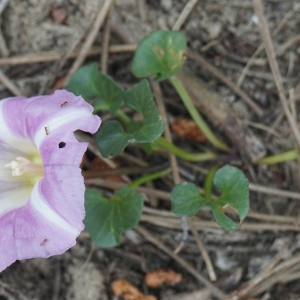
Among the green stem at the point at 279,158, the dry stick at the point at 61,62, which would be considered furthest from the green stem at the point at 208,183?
the dry stick at the point at 61,62

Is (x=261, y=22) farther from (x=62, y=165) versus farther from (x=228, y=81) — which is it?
(x=62, y=165)

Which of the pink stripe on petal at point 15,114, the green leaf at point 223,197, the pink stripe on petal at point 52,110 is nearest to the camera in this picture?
the pink stripe on petal at point 52,110

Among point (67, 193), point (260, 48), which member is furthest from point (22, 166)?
point (260, 48)

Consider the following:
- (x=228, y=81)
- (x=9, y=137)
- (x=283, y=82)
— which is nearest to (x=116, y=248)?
(x=9, y=137)

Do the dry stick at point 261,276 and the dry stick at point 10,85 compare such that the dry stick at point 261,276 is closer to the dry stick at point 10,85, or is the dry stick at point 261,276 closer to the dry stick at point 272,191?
the dry stick at point 272,191

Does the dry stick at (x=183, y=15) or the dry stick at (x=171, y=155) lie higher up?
the dry stick at (x=183, y=15)

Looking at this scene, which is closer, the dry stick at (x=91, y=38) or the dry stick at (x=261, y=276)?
the dry stick at (x=261, y=276)

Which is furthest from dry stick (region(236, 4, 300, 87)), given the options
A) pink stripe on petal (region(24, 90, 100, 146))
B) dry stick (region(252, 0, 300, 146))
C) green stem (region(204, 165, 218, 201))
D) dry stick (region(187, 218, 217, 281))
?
pink stripe on petal (region(24, 90, 100, 146))
